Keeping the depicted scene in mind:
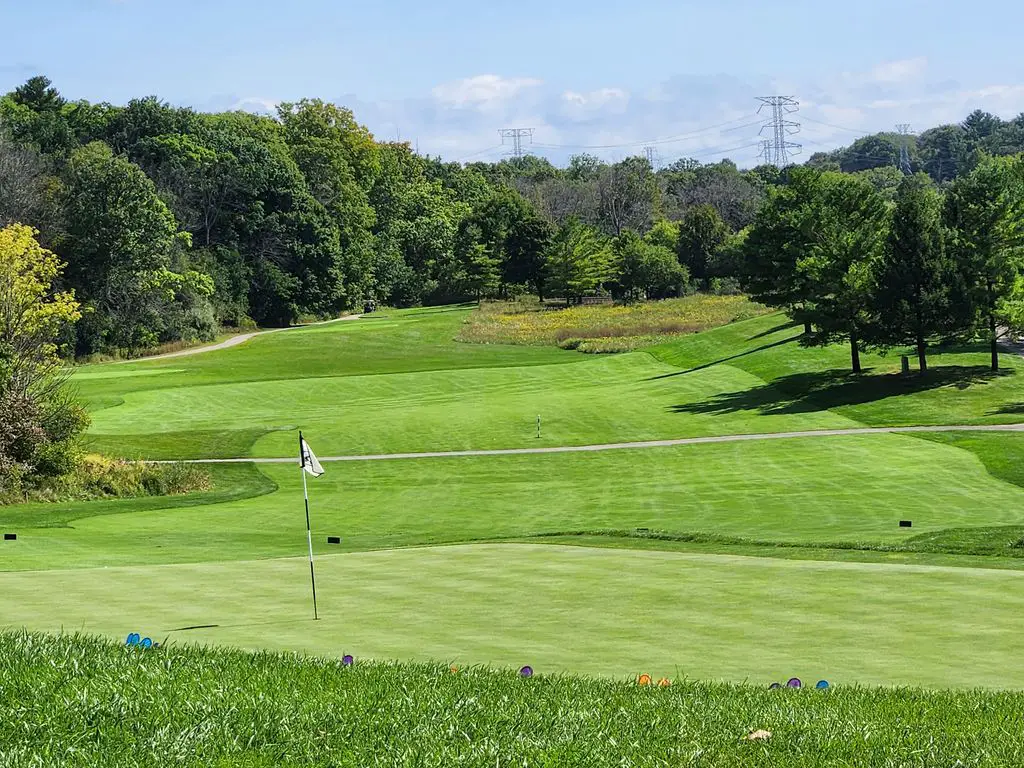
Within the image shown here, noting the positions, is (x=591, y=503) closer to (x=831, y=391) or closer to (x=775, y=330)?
(x=831, y=391)

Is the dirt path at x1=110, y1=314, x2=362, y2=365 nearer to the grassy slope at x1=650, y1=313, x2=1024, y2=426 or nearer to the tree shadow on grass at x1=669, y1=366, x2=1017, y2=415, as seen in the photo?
the grassy slope at x1=650, y1=313, x2=1024, y2=426

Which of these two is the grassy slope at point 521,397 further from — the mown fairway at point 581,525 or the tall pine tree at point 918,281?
the tall pine tree at point 918,281

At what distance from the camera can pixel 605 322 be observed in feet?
323

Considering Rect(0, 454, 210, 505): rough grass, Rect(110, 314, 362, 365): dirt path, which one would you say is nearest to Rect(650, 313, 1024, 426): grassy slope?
Rect(0, 454, 210, 505): rough grass

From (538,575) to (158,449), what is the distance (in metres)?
32.3

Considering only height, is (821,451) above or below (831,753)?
below

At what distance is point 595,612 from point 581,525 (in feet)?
45.9

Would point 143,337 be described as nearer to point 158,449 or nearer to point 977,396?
point 158,449

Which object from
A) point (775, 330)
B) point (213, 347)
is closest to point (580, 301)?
point (213, 347)

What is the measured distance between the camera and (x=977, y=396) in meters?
51.7

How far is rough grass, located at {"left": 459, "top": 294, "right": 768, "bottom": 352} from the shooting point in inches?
3516

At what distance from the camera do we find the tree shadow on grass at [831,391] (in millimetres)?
53719

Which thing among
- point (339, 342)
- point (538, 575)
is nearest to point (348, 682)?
point (538, 575)

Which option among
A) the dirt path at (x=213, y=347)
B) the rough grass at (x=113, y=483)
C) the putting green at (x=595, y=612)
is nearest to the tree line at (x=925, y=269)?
the rough grass at (x=113, y=483)
